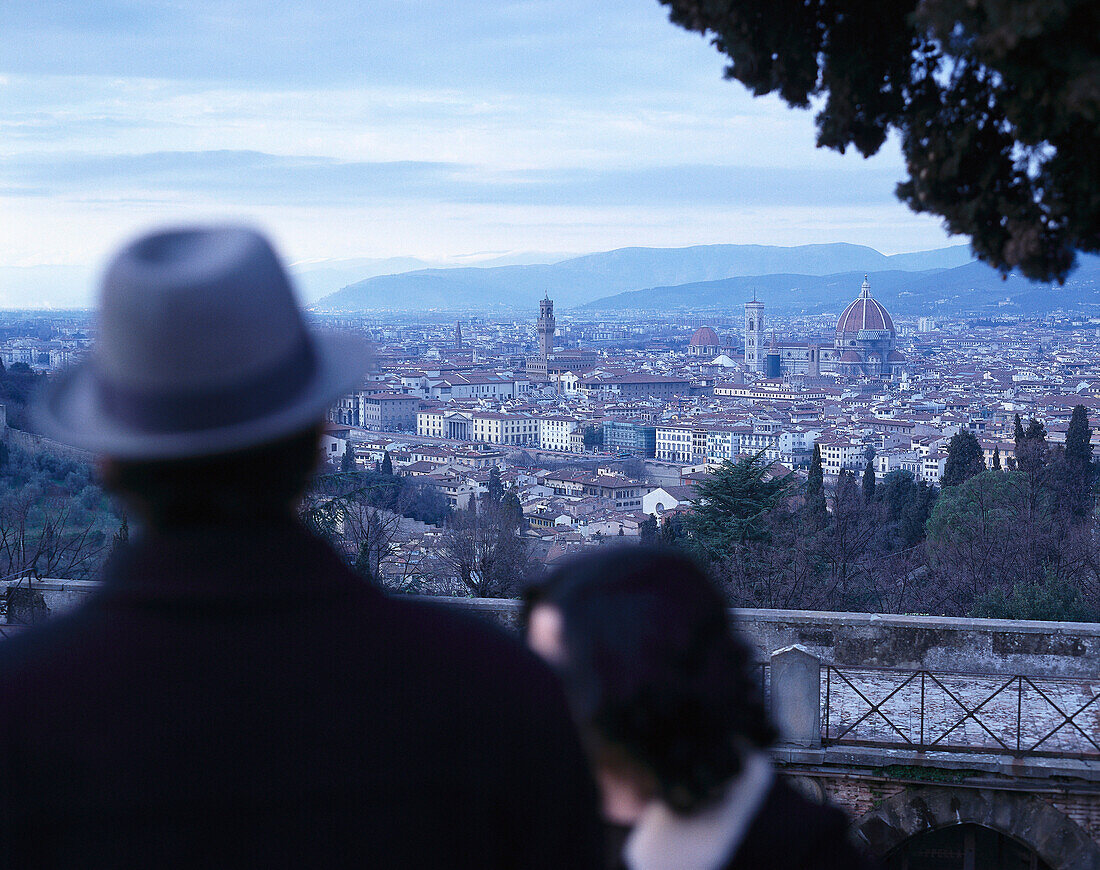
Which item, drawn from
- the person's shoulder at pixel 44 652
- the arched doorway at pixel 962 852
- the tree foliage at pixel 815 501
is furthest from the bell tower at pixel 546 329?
the person's shoulder at pixel 44 652

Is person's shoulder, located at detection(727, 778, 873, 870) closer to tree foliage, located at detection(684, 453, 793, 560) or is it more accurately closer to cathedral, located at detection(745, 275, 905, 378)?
tree foliage, located at detection(684, 453, 793, 560)

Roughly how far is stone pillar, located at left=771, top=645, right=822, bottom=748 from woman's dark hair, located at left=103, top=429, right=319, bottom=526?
4802mm

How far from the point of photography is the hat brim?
0.87 m

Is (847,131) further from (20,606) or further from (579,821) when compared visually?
(20,606)

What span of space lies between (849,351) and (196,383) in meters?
120

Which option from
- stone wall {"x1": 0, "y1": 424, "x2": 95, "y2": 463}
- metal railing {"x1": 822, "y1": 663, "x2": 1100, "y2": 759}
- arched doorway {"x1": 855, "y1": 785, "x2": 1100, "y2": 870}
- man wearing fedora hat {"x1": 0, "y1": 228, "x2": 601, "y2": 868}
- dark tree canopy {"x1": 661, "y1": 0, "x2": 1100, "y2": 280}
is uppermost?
dark tree canopy {"x1": 661, "y1": 0, "x2": 1100, "y2": 280}

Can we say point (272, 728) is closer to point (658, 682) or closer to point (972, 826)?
point (658, 682)

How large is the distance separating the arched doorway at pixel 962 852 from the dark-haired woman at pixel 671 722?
493 centimetres

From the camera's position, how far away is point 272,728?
0.86m

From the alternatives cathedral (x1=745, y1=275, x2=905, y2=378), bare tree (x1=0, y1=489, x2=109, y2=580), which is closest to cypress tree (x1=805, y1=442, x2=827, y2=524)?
bare tree (x1=0, y1=489, x2=109, y2=580)

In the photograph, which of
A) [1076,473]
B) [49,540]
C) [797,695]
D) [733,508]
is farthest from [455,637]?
[1076,473]

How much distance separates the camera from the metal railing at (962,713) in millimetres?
5582

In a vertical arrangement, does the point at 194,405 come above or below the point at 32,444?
above

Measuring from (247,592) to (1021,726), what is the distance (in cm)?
581
